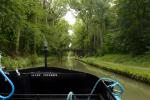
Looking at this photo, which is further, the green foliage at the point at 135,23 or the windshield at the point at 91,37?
the green foliage at the point at 135,23

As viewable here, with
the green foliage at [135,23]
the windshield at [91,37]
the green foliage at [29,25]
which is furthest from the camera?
the green foliage at [135,23]

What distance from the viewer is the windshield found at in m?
26.1

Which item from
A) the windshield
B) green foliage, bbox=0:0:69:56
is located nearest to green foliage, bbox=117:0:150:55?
the windshield

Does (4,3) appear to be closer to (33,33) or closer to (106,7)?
(33,33)

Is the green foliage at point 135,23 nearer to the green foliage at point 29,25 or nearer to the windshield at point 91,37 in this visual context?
the windshield at point 91,37

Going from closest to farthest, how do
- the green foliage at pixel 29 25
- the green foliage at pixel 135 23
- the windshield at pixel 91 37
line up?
the windshield at pixel 91 37 < the green foliage at pixel 29 25 < the green foliage at pixel 135 23

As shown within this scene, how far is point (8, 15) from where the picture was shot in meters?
29.5

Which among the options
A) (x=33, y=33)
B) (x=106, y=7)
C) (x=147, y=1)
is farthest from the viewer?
(x=106, y=7)

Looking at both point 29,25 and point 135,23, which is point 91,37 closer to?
point 29,25

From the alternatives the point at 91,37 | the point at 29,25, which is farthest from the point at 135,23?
the point at 91,37

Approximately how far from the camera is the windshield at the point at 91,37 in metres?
26.1

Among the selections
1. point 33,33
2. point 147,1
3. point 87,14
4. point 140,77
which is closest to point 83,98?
point 140,77

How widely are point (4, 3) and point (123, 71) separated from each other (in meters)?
11.2

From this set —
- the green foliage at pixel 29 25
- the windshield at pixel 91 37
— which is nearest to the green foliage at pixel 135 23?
the windshield at pixel 91 37
